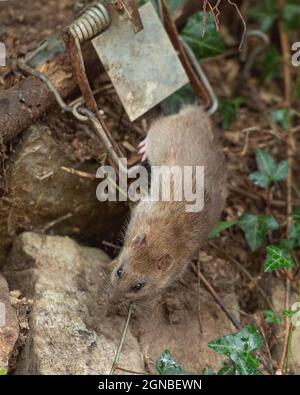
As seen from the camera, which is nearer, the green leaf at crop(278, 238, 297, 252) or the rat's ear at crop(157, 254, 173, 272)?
the rat's ear at crop(157, 254, 173, 272)

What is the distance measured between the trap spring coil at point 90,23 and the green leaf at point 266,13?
2.35m

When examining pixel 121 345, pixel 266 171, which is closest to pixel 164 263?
pixel 121 345

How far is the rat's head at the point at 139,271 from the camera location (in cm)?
427

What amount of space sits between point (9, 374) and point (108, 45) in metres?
2.42

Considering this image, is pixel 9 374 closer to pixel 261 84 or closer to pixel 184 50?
pixel 184 50

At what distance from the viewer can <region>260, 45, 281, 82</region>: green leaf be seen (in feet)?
20.5

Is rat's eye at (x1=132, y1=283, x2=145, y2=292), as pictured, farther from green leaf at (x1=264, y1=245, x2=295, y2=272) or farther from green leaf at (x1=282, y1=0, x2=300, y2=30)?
green leaf at (x1=282, y1=0, x2=300, y2=30)

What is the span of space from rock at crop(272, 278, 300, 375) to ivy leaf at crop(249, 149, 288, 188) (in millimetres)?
794

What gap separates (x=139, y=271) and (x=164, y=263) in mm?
192

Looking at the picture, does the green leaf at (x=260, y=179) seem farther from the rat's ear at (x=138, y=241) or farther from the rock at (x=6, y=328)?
the rock at (x=6, y=328)

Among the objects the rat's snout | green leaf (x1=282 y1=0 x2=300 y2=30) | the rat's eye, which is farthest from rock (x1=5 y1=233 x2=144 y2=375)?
green leaf (x1=282 y1=0 x2=300 y2=30)

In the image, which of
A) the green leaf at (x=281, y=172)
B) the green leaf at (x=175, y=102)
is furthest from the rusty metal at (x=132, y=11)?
the green leaf at (x=281, y=172)

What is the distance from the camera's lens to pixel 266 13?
643 cm
